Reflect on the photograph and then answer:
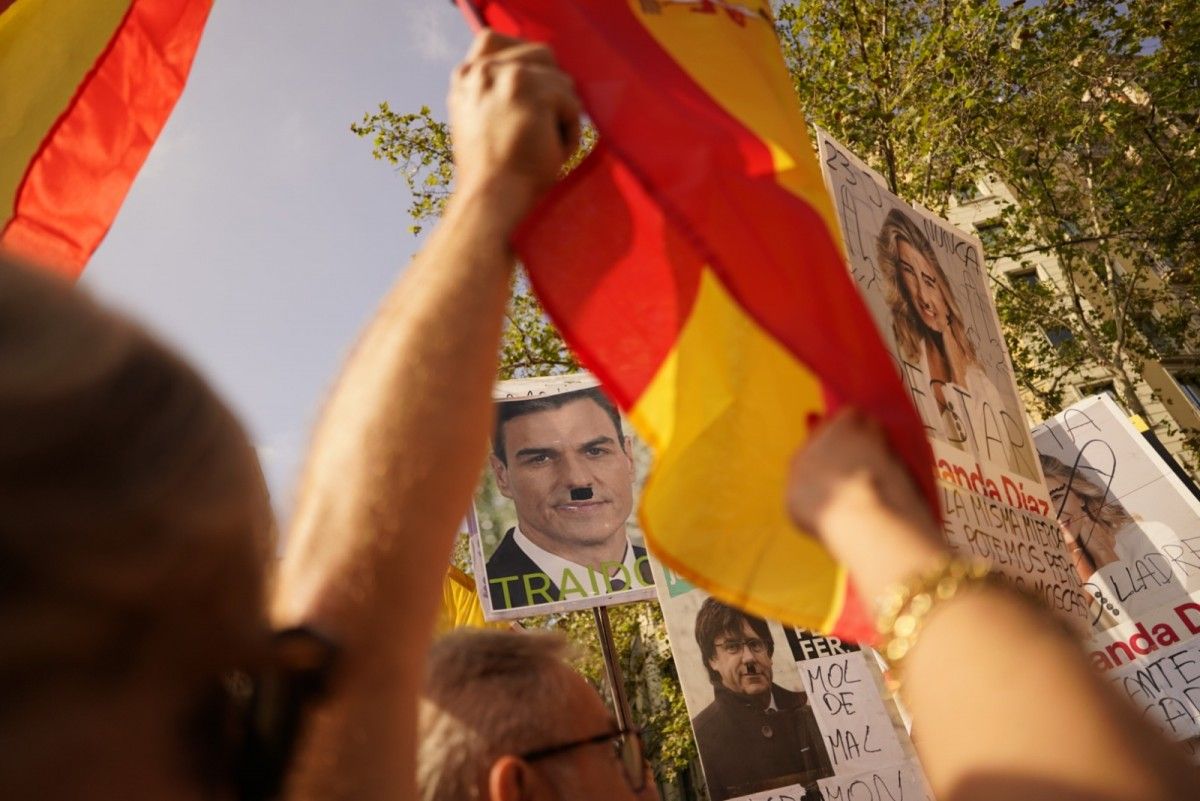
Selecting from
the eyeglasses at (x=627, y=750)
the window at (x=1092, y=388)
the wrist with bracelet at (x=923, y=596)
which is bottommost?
the wrist with bracelet at (x=923, y=596)

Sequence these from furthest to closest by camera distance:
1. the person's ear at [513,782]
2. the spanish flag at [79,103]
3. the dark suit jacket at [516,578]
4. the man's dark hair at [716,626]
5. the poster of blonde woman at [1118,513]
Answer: the man's dark hair at [716,626] < the dark suit jacket at [516,578] < the poster of blonde woman at [1118,513] < the spanish flag at [79,103] < the person's ear at [513,782]

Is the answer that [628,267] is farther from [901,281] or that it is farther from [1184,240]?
[1184,240]

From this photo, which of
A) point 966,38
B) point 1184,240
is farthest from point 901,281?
point 1184,240

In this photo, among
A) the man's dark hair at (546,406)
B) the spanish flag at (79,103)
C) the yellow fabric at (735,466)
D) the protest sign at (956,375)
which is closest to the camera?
the yellow fabric at (735,466)

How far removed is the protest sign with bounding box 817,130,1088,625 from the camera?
3713 mm

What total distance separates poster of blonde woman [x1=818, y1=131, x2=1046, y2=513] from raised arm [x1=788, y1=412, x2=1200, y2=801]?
10.0 ft

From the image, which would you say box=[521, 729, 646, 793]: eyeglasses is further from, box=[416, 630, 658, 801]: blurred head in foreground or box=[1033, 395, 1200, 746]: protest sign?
box=[1033, 395, 1200, 746]: protest sign

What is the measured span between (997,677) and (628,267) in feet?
2.96

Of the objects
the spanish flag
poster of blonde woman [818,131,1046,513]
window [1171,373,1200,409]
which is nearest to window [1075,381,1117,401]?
window [1171,373,1200,409]

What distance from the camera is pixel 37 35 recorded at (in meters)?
2.17

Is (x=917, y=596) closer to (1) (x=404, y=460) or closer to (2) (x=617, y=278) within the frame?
(1) (x=404, y=460)

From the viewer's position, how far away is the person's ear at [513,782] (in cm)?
162

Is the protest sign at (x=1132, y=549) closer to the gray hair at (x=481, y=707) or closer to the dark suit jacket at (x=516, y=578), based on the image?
the dark suit jacket at (x=516, y=578)

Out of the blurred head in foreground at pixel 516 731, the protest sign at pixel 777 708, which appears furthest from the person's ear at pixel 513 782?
the protest sign at pixel 777 708
